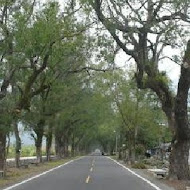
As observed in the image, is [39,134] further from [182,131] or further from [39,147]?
[182,131]

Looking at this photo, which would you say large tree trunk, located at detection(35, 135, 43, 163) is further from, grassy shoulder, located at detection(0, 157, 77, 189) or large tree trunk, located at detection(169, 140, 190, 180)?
large tree trunk, located at detection(169, 140, 190, 180)

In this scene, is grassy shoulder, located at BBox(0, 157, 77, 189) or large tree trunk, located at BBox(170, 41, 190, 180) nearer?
large tree trunk, located at BBox(170, 41, 190, 180)

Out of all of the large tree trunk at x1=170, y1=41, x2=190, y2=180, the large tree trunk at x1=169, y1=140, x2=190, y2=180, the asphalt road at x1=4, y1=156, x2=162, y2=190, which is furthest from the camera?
the large tree trunk at x1=169, y1=140, x2=190, y2=180

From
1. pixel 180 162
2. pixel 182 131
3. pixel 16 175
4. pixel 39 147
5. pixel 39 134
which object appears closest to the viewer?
pixel 182 131

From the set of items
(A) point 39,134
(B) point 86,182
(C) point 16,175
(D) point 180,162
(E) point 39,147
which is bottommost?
(B) point 86,182

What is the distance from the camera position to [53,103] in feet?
175

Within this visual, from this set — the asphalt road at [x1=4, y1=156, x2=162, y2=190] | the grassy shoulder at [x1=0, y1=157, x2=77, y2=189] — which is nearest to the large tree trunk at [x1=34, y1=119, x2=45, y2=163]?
the grassy shoulder at [x1=0, y1=157, x2=77, y2=189]

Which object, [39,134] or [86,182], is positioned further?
[39,134]

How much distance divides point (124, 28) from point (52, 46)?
6.28 metres

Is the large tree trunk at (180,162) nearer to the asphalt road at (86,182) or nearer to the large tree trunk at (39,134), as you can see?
the asphalt road at (86,182)

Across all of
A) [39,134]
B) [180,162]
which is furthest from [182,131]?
[39,134]

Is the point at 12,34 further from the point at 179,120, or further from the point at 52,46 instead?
the point at 179,120

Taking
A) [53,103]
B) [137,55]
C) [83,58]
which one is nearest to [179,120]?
[137,55]

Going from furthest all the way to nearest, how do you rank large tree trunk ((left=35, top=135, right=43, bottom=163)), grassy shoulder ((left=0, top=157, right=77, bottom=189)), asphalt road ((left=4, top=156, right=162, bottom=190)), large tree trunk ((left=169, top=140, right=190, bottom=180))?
large tree trunk ((left=35, top=135, right=43, bottom=163)) < large tree trunk ((left=169, top=140, right=190, bottom=180)) < grassy shoulder ((left=0, top=157, right=77, bottom=189)) < asphalt road ((left=4, top=156, right=162, bottom=190))
